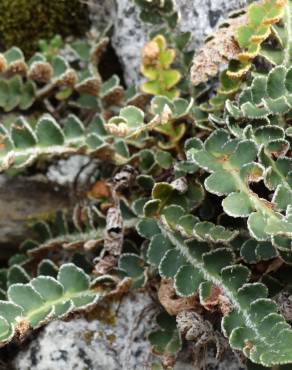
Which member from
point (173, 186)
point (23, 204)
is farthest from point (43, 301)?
point (23, 204)

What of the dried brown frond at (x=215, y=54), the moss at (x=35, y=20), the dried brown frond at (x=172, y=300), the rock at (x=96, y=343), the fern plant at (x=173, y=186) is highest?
the dried brown frond at (x=215, y=54)

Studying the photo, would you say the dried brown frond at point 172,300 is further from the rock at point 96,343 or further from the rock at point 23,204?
the rock at point 23,204

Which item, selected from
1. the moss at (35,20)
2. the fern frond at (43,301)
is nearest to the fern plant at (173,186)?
the fern frond at (43,301)

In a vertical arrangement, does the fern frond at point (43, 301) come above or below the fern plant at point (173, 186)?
below

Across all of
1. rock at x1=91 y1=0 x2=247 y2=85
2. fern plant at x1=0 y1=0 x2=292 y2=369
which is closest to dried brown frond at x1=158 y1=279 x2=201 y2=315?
fern plant at x1=0 y1=0 x2=292 y2=369

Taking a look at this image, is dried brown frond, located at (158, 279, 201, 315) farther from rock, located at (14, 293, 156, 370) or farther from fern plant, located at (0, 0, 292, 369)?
rock, located at (14, 293, 156, 370)

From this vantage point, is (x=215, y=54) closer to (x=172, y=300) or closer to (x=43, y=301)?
(x=172, y=300)

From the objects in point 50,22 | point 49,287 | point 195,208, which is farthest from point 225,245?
point 50,22
